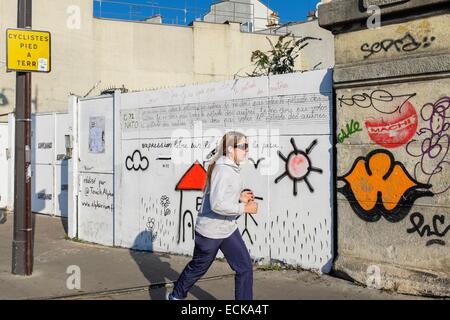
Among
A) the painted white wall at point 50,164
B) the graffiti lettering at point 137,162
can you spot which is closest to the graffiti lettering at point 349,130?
the graffiti lettering at point 137,162

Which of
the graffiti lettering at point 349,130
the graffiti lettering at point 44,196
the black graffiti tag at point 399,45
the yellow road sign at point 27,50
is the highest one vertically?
the yellow road sign at point 27,50

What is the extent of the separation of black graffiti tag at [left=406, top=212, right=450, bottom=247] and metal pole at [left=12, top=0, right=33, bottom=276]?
488cm

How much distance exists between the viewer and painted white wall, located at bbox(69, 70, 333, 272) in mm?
7137

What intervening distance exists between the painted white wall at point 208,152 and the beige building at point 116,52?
10491 millimetres

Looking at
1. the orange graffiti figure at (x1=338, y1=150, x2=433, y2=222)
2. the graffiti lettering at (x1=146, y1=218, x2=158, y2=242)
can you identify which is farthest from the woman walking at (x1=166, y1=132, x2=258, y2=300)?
the graffiti lettering at (x1=146, y1=218, x2=158, y2=242)

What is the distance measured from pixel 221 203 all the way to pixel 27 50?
13.3 ft

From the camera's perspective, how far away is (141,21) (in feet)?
76.6

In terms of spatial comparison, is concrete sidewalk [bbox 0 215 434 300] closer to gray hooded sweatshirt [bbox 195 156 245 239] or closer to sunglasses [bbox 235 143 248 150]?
gray hooded sweatshirt [bbox 195 156 245 239]

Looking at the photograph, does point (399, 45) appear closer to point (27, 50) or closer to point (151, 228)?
point (27, 50)

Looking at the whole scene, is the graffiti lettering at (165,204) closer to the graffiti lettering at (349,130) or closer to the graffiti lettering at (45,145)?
the graffiti lettering at (349,130)

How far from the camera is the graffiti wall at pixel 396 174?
593 centimetres

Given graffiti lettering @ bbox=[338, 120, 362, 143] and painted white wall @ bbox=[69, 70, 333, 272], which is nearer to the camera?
graffiti lettering @ bbox=[338, 120, 362, 143]

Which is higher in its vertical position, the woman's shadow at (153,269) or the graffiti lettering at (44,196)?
the graffiti lettering at (44,196)
